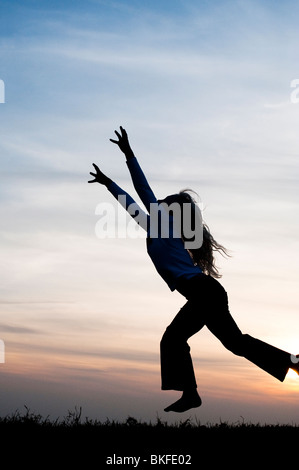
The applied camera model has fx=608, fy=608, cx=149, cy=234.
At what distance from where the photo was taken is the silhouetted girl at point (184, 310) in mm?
6758

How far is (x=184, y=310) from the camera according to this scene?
22.7 feet

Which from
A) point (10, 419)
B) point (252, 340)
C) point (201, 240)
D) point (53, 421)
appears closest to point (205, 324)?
point (252, 340)

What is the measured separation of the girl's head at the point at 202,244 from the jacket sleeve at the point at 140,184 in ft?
1.95

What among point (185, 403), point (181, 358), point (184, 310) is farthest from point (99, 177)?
point (185, 403)

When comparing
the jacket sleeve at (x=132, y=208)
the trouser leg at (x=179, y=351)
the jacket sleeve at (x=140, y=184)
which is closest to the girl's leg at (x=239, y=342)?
the trouser leg at (x=179, y=351)

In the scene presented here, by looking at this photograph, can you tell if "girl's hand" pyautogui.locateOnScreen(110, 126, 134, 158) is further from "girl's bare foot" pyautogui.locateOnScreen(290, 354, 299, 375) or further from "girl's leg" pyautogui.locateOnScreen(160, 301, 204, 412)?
"girl's bare foot" pyautogui.locateOnScreen(290, 354, 299, 375)

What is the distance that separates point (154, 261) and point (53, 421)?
7.75 feet

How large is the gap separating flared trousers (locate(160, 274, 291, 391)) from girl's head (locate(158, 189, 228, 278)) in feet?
3.18

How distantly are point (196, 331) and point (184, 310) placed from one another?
0.97 feet

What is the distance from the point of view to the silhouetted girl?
6758 millimetres

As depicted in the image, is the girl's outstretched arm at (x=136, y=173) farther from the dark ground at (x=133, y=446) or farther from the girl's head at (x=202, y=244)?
the dark ground at (x=133, y=446)

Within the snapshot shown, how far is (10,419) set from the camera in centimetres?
754

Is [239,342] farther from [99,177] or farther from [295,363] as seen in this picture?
[99,177]
